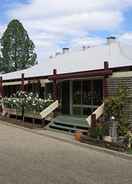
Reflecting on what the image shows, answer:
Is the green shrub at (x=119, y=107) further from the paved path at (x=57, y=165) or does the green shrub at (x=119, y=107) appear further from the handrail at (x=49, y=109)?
the handrail at (x=49, y=109)

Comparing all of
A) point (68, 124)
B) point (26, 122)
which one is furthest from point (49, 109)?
point (26, 122)

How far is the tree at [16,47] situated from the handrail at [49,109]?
36436 mm

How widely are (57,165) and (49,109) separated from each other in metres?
11.0

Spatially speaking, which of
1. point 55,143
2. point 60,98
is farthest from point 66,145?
point 60,98

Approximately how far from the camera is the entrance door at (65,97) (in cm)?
2506

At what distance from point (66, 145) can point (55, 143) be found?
75 centimetres

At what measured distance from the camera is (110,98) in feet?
57.7

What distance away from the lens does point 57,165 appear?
11.8 meters

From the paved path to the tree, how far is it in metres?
42.6

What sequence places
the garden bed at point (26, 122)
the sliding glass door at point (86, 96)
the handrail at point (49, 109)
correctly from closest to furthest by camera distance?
1. the sliding glass door at point (86, 96)
2. the handrail at point (49, 109)
3. the garden bed at point (26, 122)

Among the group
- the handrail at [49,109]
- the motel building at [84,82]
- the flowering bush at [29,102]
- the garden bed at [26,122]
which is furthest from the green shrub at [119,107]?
the flowering bush at [29,102]

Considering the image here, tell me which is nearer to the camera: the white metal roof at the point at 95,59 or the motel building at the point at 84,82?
the motel building at the point at 84,82

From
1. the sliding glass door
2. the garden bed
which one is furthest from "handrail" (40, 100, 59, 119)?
the sliding glass door

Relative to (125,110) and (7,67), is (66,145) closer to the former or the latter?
(125,110)
